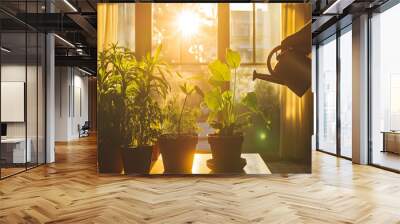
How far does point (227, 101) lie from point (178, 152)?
1.10 m

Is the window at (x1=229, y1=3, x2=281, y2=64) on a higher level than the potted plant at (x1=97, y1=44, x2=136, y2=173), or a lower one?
higher

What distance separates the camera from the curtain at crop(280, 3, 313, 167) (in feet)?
19.5

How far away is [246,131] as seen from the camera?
5965mm

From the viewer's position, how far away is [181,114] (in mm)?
5926

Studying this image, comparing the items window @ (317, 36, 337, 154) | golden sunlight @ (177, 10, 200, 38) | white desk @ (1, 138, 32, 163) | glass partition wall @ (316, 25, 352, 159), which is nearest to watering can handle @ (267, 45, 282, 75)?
golden sunlight @ (177, 10, 200, 38)

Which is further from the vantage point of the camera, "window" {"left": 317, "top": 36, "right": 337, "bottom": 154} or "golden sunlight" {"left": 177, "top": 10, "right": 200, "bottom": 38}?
"window" {"left": 317, "top": 36, "right": 337, "bottom": 154}

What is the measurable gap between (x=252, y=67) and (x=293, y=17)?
1.01m

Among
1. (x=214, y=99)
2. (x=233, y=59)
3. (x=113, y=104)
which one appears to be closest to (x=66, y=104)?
(x=113, y=104)

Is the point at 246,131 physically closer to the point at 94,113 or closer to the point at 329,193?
the point at 329,193

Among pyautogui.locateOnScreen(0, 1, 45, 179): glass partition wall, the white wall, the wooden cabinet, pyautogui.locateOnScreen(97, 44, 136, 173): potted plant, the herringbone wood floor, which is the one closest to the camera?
the herringbone wood floor

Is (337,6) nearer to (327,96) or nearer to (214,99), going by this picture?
(214,99)

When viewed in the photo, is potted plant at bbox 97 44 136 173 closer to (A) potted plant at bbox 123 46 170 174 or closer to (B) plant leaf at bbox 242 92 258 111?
(A) potted plant at bbox 123 46 170 174

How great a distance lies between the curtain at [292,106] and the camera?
5941mm

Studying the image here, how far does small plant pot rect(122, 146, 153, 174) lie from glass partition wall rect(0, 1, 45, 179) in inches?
79.9
